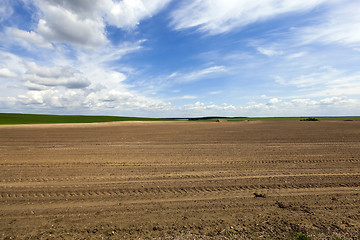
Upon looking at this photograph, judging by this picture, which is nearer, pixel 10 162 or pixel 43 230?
pixel 43 230

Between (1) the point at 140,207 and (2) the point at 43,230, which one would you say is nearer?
(2) the point at 43,230

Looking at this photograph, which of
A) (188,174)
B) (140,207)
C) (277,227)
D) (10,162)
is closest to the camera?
(277,227)

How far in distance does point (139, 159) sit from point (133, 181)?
135 inches

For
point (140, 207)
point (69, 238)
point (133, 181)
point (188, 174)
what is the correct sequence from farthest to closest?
point (188, 174)
point (133, 181)
point (140, 207)
point (69, 238)

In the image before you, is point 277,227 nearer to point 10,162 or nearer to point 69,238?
point 69,238

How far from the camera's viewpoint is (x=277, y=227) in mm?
4121

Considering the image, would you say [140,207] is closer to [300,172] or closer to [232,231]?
[232,231]

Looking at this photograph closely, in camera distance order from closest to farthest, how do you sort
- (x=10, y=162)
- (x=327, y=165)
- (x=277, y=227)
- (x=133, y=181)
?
(x=277, y=227) < (x=133, y=181) < (x=327, y=165) < (x=10, y=162)

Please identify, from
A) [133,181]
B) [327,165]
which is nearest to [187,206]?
[133,181]

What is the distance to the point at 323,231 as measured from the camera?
13.0 feet

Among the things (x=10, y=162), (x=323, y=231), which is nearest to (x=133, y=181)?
(x=323, y=231)

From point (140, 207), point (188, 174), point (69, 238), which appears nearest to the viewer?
point (69, 238)

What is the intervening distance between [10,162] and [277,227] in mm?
11972

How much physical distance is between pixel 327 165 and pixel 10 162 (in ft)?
49.8
